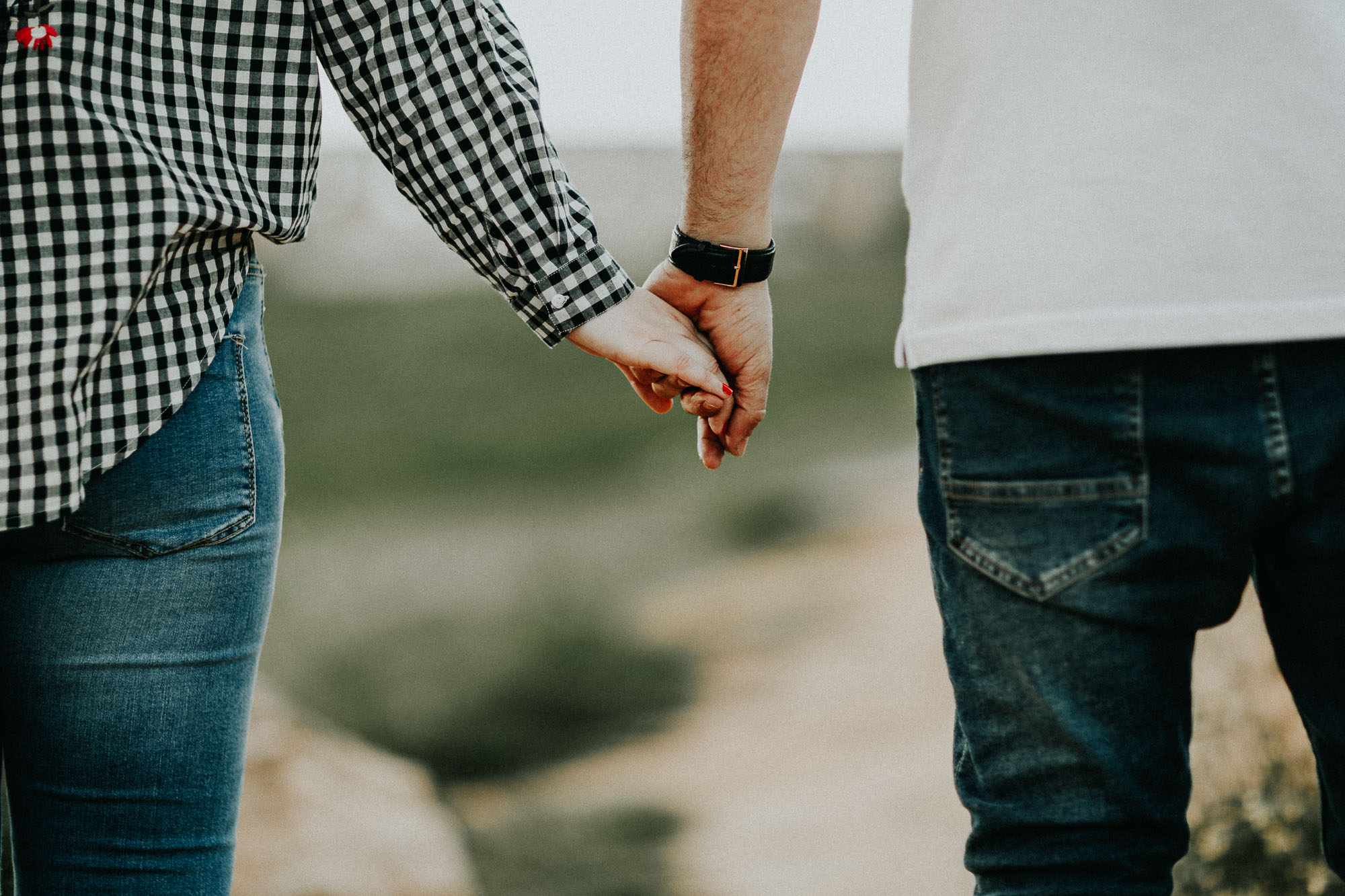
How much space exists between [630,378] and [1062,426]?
0.69 m

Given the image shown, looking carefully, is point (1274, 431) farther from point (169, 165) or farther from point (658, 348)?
point (169, 165)

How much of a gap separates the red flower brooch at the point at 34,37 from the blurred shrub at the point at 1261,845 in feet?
6.98

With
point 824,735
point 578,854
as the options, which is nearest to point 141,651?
point 578,854

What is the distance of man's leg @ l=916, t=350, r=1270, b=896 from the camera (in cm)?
72

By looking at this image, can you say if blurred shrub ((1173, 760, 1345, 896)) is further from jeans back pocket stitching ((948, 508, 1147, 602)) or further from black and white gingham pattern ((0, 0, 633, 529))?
black and white gingham pattern ((0, 0, 633, 529))

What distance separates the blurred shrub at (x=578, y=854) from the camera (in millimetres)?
3895

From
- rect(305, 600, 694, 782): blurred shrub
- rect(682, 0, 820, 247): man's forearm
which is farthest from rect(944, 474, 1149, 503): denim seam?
rect(305, 600, 694, 782): blurred shrub

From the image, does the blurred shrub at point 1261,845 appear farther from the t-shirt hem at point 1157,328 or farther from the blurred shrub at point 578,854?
the blurred shrub at point 578,854

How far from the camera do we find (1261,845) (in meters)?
2.03

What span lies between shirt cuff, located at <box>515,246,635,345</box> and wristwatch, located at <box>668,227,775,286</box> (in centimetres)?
13

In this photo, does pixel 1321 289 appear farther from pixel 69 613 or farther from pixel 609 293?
pixel 69 613

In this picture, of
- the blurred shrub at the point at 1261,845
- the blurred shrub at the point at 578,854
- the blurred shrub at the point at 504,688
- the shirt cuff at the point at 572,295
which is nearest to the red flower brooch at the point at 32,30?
the shirt cuff at the point at 572,295

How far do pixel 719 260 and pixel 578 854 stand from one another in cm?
369

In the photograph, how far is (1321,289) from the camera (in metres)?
0.69
